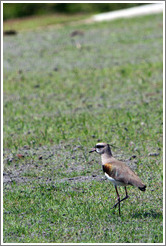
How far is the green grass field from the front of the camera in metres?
5.85

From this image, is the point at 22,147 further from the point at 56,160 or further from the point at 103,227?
the point at 103,227

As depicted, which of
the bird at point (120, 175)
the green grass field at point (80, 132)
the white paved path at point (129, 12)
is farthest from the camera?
the white paved path at point (129, 12)

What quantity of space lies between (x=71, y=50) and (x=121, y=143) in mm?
8195

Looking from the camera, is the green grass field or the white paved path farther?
the white paved path

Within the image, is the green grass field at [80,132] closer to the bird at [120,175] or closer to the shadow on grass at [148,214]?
the shadow on grass at [148,214]

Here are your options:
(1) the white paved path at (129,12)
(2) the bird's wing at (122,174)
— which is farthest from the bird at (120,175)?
(1) the white paved path at (129,12)

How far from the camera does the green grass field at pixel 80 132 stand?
585 centimetres

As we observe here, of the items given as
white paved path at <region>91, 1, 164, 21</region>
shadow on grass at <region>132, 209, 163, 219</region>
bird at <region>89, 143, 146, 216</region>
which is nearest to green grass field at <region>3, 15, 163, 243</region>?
shadow on grass at <region>132, 209, 163, 219</region>

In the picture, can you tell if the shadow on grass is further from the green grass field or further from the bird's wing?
the bird's wing

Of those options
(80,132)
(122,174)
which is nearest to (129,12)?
(80,132)

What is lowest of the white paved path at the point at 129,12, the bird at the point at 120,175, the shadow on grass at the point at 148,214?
the shadow on grass at the point at 148,214

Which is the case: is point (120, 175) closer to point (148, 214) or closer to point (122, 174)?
point (122, 174)

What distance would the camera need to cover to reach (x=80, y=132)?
9.12 metres

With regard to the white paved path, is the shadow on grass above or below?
below
